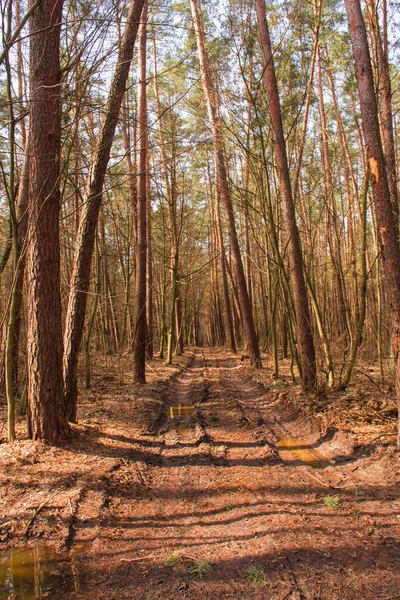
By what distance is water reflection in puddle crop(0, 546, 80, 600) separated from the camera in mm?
2508

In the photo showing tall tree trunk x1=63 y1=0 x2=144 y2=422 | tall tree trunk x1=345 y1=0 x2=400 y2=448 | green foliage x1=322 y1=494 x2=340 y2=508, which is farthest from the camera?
tall tree trunk x1=63 y1=0 x2=144 y2=422

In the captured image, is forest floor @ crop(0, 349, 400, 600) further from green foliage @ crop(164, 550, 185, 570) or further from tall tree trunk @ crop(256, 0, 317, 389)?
tall tree trunk @ crop(256, 0, 317, 389)

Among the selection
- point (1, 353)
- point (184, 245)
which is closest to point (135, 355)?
point (1, 353)

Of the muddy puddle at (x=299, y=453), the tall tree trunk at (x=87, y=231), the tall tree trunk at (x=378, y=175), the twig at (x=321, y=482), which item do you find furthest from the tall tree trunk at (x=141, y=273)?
the twig at (x=321, y=482)

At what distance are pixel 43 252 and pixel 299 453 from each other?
13.2 ft

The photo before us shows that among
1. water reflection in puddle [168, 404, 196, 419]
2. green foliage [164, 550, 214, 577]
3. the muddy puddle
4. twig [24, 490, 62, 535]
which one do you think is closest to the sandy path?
green foliage [164, 550, 214, 577]

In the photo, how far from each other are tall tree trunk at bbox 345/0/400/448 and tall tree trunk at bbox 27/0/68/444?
11.5ft

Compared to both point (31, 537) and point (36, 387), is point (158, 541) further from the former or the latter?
point (36, 387)

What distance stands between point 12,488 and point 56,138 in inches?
152

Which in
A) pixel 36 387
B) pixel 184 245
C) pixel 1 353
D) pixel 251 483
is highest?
pixel 184 245

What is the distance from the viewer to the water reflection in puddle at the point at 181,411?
24.6 ft

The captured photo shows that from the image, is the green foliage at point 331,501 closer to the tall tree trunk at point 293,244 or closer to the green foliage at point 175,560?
the green foliage at point 175,560

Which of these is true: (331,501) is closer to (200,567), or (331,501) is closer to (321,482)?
(321,482)

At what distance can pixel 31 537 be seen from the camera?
305 centimetres
